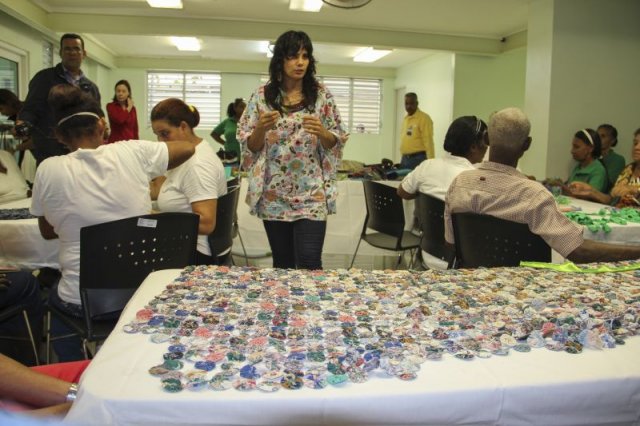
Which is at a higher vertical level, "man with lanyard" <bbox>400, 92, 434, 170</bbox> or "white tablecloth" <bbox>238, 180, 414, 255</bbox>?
"man with lanyard" <bbox>400, 92, 434, 170</bbox>

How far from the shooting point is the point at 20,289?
2.16 m

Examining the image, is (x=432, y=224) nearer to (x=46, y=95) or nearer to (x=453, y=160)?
(x=453, y=160)

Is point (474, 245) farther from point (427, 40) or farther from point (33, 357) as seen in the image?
point (427, 40)

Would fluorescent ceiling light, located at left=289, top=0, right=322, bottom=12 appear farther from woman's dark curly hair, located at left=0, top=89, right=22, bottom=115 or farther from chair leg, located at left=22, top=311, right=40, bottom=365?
chair leg, located at left=22, top=311, right=40, bottom=365

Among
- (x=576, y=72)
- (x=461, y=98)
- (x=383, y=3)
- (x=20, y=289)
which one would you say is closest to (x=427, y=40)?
(x=461, y=98)

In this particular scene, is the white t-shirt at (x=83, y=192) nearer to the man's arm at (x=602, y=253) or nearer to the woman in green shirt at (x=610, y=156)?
the man's arm at (x=602, y=253)

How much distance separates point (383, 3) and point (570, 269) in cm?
583

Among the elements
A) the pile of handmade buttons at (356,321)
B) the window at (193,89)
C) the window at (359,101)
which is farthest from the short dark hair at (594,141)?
the window at (193,89)

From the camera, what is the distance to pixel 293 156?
2256mm

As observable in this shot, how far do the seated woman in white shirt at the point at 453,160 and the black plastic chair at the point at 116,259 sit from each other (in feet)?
4.75

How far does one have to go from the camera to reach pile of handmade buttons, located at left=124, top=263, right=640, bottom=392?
817 mm

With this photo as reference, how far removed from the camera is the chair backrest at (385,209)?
3604mm

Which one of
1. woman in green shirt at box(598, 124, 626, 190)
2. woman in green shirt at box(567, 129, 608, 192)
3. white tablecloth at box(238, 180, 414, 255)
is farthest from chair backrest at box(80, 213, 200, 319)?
woman in green shirt at box(598, 124, 626, 190)

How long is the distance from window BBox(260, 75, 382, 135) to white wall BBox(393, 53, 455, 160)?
136cm
